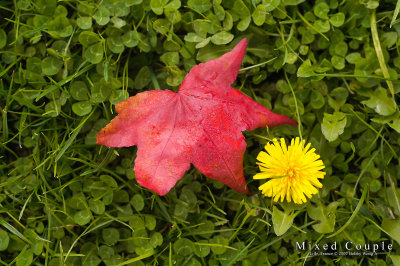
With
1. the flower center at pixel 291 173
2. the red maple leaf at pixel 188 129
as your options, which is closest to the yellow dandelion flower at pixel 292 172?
the flower center at pixel 291 173

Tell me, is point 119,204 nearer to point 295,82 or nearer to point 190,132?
point 190,132

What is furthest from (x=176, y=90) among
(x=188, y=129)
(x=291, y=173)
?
(x=291, y=173)

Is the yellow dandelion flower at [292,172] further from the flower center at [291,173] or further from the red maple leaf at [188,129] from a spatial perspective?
the red maple leaf at [188,129]

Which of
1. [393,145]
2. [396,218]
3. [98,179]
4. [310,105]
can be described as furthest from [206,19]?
[396,218]

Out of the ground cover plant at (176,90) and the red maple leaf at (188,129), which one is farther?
the ground cover plant at (176,90)

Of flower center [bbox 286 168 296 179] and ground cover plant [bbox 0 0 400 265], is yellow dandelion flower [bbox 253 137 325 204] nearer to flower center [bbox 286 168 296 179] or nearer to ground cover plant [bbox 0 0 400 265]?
flower center [bbox 286 168 296 179]
